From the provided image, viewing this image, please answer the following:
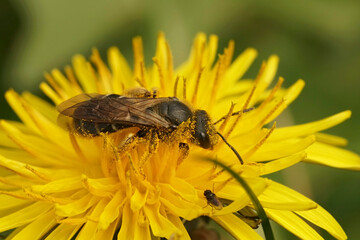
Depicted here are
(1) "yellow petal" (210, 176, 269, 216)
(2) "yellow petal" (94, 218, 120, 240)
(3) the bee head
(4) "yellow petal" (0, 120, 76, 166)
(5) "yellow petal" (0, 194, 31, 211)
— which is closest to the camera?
(1) "yellow petal" (210, 176, 269, 216)

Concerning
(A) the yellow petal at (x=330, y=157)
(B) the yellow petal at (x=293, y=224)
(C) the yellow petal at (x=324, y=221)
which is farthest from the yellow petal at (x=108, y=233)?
(A) the yellow petal at (x=330, y=157)

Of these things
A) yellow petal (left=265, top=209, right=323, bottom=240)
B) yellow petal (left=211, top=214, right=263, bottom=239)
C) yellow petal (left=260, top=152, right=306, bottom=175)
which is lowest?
yellow petal (left=265, top=209, right=323, bottom=240)

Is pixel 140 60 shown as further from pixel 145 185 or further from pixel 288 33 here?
pixel 288 33

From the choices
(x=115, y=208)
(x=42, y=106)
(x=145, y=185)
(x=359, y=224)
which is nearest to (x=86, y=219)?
(x=115, y=208)

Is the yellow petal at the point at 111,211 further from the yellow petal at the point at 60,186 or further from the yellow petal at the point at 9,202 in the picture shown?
the yellow petal at the point at 9,202

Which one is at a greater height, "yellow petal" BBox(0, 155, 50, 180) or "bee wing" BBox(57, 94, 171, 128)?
"bee wing" BBox(57, 94, 171, 128)

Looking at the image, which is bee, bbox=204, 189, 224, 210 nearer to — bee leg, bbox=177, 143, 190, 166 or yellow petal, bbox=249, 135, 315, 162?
bee leg, bbox=177, 143, 190, 166

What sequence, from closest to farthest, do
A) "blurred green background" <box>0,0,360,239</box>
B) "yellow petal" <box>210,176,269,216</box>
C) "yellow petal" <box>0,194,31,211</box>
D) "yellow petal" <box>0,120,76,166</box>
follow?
"yellow petal" <box>210,176,269,216</box> → "yellow petal" <box>0,194,31,211</box> → "yellow petal" <box>0,120,76,166</box> → "blurred green background" <box>0,0,360,239</box>

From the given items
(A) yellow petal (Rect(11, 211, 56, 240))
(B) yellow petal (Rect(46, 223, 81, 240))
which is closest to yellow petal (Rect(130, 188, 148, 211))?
(B) yellow petal (Rect(46, 223, 81, 240))
